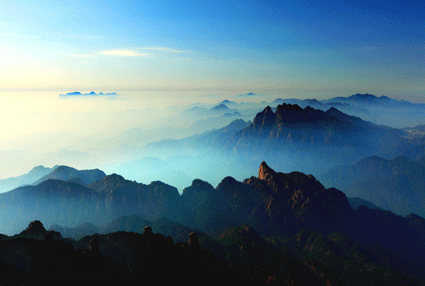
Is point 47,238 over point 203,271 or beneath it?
over

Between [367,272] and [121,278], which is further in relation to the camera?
[367,272]

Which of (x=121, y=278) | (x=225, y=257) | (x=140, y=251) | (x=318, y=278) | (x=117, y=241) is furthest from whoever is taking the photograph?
(x=225, y=257)

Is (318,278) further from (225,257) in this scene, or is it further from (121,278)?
(121,278)

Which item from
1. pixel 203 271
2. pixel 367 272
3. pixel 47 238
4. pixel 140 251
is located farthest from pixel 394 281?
pixel 47 238

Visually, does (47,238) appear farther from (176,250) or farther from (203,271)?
(203,271)

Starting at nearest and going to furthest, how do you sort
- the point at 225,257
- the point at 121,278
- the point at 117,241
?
the point at 121,278, the point at 117,241, the point at 225,257

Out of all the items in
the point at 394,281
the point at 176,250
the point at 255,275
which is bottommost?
the point at 394,281

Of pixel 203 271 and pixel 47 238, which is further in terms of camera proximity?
pixel 203 271

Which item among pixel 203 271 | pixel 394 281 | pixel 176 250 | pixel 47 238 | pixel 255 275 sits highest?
pixel 47 238

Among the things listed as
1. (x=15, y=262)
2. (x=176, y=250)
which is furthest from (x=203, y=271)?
(x=15, y=262)
